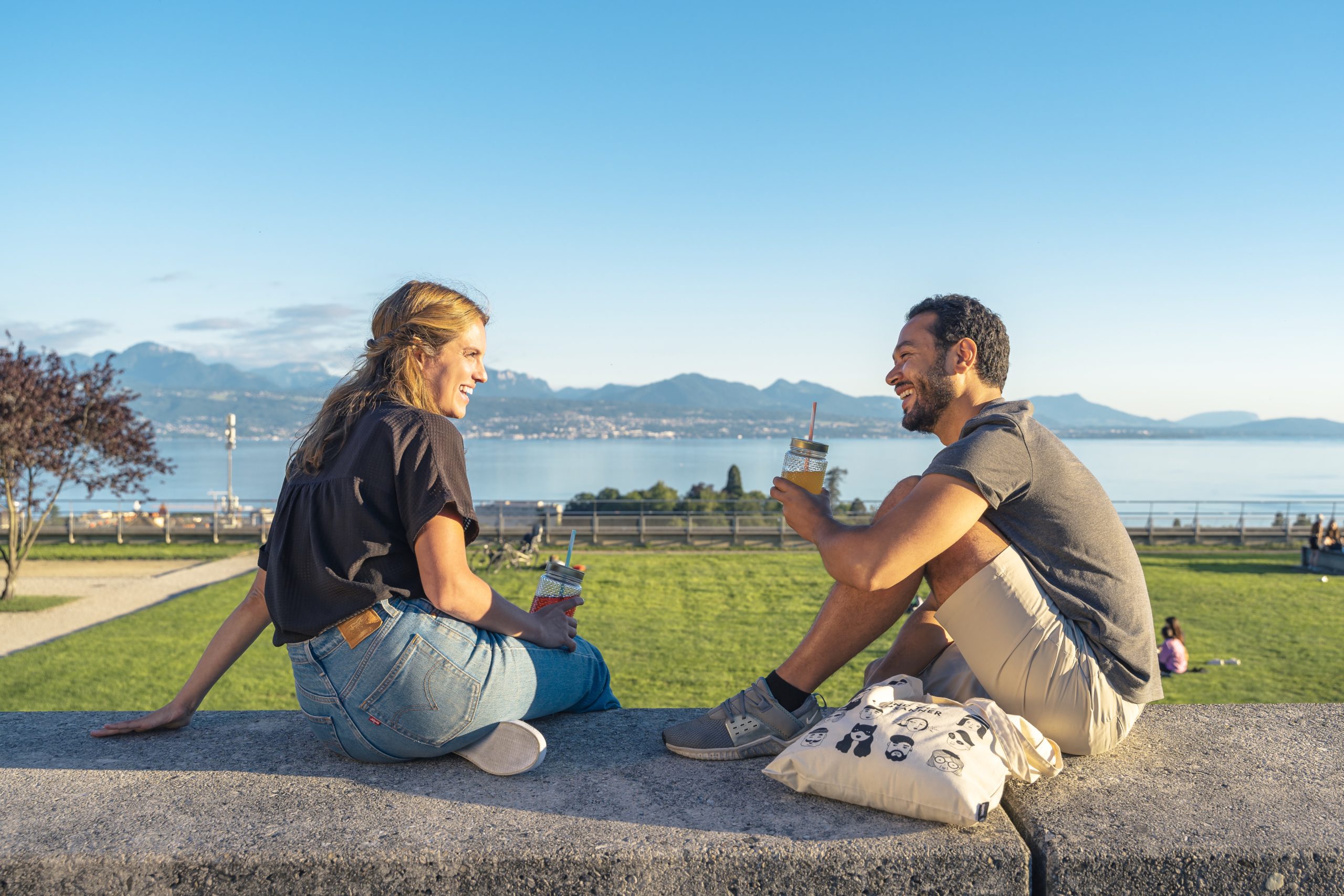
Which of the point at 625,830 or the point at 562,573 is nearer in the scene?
the point at 625,830

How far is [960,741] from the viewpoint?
1924 mm

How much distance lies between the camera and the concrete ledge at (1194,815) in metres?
1.76

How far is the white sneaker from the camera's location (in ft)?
6.97

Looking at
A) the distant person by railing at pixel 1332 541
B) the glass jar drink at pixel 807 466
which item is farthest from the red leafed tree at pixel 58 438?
the distant person by railing at pixel 1332 541

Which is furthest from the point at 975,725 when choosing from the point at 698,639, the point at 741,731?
the point at 698,639

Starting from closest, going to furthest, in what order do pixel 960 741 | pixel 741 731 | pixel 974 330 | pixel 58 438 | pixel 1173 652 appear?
pixel 960 741 < pixel 741 731 < pixel 974 330 < pixel 1173 652 < pixel 58 438

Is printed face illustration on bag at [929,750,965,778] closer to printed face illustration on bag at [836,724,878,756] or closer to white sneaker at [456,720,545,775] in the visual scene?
printed face illustration on bag at [836,724,878,756]

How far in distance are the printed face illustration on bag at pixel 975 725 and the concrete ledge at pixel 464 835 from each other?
0.53 feet

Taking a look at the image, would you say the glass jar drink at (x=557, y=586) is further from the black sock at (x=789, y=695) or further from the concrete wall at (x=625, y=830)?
the black sock at (x=789, y=695)

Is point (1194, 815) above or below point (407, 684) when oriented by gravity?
below

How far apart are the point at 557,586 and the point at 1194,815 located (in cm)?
160

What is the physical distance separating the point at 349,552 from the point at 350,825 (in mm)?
587

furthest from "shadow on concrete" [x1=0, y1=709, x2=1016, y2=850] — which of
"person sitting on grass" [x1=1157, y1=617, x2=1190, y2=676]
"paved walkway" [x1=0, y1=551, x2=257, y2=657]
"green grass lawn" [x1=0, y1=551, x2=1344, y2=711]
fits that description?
"paved walkway" [x1=0, y1=551, x2=257, y2=657]

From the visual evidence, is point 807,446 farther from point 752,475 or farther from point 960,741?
point 752,475
